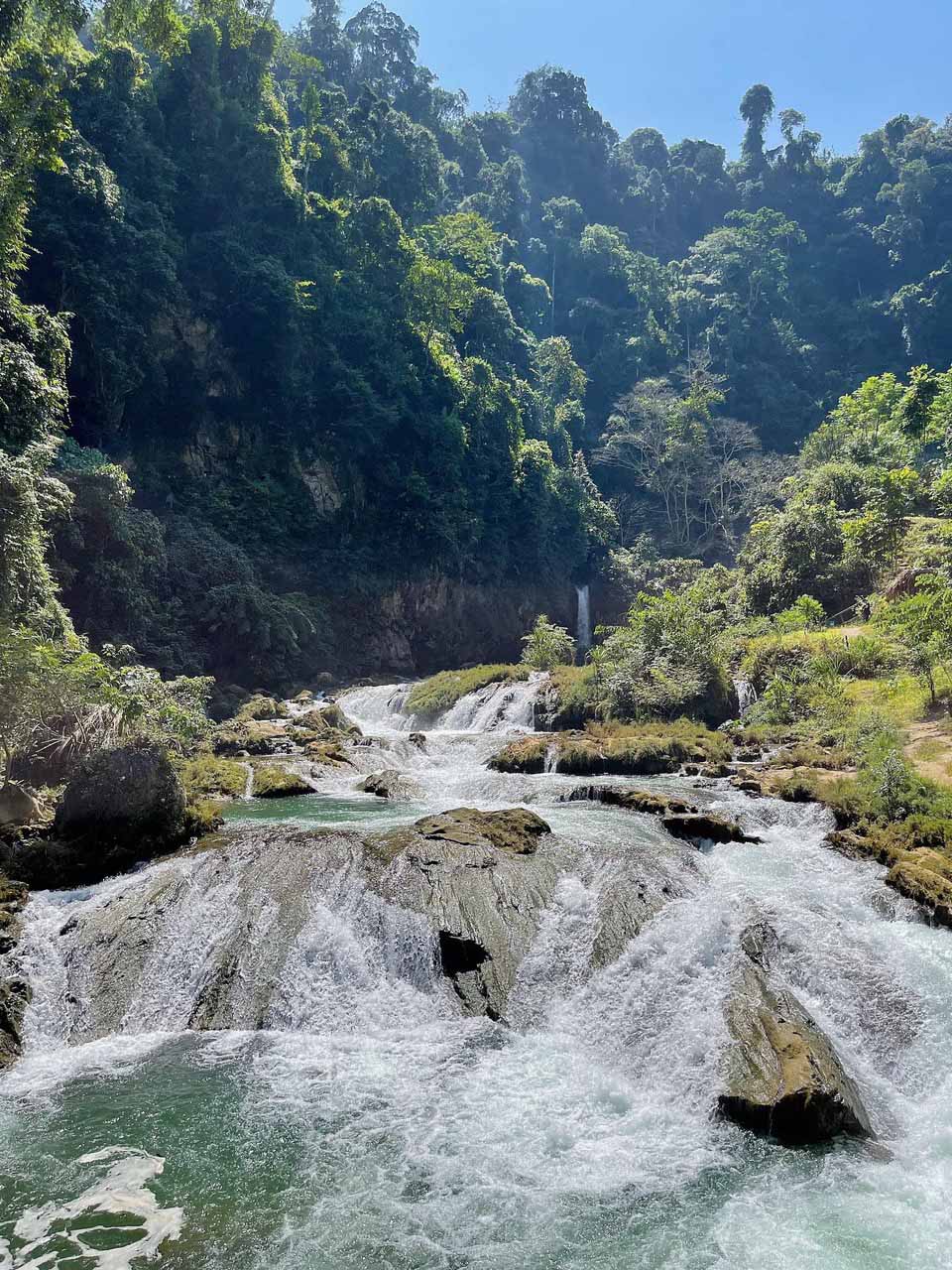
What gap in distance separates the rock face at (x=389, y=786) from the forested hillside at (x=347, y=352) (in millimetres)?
8265

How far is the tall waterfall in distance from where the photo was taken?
45.0 metres

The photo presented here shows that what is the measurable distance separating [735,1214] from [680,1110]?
112 cm

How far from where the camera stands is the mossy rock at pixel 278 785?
15258mm

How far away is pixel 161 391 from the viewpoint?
106ft

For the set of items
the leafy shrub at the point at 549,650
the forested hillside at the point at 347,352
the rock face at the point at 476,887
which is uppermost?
the forested hillside at the point at 347,352

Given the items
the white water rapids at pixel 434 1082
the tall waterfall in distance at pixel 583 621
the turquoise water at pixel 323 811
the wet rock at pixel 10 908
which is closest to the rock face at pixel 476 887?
the white water rapids at pixel 434 1082

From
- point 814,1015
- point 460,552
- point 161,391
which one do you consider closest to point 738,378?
point 460,552

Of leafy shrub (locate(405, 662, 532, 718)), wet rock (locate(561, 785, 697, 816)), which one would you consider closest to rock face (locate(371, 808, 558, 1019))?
wet rock (locate(561, 785, 697, 816))

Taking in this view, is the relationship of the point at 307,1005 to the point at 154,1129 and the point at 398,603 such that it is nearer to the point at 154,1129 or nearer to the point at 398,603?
the point at 154,1129

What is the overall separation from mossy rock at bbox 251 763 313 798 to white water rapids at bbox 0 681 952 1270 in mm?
4502

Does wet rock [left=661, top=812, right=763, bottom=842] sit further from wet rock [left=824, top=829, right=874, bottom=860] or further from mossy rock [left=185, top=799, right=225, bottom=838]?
mossy rock [left=185, top=799, right=225, bottom=838]

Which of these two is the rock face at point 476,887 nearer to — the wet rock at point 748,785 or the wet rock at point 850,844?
the wet rock at point 850,844

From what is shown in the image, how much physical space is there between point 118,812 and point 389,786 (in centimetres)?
628

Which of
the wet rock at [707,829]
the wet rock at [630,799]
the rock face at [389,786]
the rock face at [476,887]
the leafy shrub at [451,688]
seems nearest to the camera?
the rock face at [476,887]
